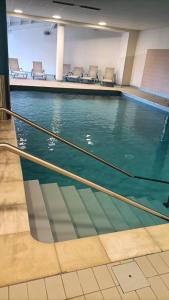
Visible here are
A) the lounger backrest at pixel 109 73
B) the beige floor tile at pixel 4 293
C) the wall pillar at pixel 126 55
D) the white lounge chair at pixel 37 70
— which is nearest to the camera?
the beige floor tile at pixel 4 293

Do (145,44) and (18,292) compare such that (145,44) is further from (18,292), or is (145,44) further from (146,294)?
(18,292)

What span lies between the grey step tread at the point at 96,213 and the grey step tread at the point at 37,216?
456 millimetres

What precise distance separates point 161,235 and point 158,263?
0.24 m

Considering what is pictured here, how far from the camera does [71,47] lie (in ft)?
39.9

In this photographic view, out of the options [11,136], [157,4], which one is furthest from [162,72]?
[11,136]

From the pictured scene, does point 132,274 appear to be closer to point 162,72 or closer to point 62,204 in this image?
point 62,204

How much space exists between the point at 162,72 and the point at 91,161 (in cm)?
681

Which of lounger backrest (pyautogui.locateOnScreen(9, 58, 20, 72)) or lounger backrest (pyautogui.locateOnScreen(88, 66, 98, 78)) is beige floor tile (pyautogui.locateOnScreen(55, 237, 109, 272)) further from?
lounger backrest (pyautogui.locateOnScreen(88, 66, 98, 78))

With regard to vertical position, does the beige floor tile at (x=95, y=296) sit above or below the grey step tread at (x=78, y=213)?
above

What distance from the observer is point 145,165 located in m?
3.80

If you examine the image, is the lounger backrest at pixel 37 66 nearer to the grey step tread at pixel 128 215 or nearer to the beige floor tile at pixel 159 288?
the grey step tread at pixel 128 215

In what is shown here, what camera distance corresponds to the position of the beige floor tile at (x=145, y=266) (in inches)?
49.6

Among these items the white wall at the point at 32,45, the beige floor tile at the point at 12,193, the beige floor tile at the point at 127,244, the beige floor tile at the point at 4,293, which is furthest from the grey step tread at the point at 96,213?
the white wall at the point at 32,45

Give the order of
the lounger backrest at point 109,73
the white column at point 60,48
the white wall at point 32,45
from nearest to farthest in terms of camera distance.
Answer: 1. the white column at point 60,48
2. the lounger backrest at point 109,73
3. the white wall at point 32,45
